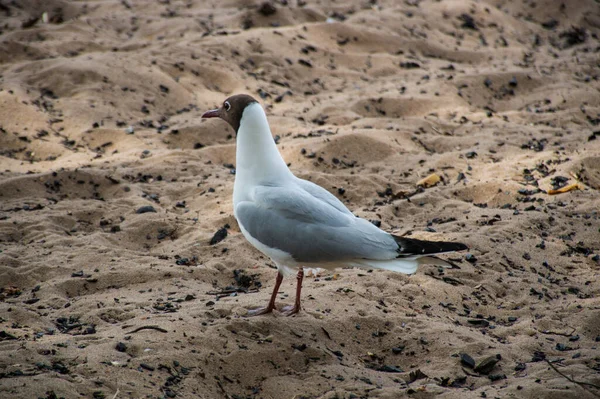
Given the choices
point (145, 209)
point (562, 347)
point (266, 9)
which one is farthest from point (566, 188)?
point (266, 9)

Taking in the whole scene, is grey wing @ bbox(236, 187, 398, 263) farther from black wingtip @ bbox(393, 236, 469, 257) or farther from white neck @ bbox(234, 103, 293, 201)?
white neck @ bbox(234, 103, 293, 201)

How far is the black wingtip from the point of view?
3.37 meters

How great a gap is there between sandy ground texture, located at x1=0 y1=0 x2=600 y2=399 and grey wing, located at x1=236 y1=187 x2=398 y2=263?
45 centimetres

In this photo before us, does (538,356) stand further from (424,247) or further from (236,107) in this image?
(236,107)

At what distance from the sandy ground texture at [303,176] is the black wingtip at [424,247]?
49cm

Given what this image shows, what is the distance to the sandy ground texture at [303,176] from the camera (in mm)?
3189

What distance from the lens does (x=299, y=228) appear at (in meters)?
3.51

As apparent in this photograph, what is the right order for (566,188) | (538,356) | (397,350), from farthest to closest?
(566,188), (397,350), (538,356)

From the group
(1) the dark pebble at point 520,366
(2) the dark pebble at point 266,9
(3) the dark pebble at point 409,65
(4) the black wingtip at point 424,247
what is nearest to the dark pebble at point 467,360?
(1) the dark pebble at point 520,366

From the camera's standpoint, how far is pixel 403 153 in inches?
241

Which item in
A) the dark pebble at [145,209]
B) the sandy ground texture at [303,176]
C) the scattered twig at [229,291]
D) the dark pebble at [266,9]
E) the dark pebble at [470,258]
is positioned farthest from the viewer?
the dark pebble at [266,9]

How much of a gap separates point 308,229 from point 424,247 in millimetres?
632

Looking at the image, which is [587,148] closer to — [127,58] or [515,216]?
[515,216]

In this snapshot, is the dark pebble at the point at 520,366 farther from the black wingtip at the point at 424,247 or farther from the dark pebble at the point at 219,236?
the dark pebble at the point at 219,236
